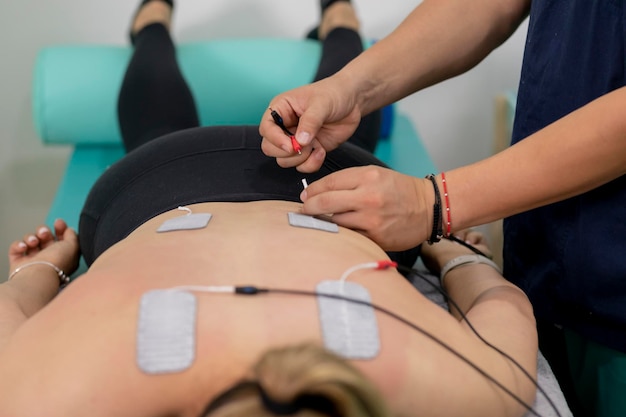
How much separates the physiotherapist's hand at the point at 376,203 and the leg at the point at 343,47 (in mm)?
534

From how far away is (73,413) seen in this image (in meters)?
0.77

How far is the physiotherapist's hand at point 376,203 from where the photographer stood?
1064 millimetres

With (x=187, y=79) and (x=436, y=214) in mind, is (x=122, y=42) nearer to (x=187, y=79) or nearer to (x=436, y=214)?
(x=187, y=79)

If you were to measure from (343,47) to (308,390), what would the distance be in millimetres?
1386

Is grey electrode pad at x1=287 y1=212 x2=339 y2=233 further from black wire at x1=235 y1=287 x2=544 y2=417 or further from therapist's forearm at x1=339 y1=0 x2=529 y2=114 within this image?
therapist's forearm at x1=339 y1=0 x2=529 y2=114

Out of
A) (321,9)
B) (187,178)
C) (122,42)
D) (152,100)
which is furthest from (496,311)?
(122,42)

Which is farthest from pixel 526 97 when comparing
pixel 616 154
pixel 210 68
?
pixel 210 68

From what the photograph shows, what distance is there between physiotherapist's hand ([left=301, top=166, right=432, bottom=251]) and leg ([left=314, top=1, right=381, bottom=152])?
534mm

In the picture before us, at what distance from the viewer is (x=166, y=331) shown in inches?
31.5

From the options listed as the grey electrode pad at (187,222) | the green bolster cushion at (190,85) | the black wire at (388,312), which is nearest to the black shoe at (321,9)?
the green bolster cushion at (190,85)

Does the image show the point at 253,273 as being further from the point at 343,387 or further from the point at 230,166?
the point at 230,166

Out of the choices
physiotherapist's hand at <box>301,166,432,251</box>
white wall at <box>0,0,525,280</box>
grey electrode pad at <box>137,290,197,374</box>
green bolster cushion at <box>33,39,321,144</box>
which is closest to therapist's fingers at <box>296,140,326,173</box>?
physiotherapist's hand at <box>301,166,432,251</box>

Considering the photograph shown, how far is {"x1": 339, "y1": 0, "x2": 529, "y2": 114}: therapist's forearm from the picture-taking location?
4.51 feet

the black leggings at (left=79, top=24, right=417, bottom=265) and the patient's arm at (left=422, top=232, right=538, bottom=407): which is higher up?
the black leggings at (left=79, top=24, right=417, bottom=265)
